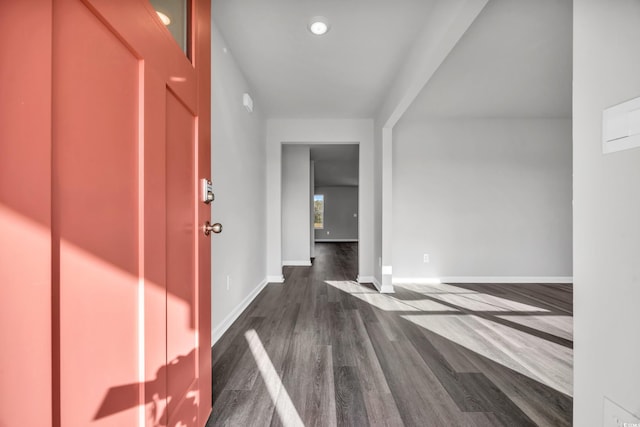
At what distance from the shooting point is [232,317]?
2359 millimetres

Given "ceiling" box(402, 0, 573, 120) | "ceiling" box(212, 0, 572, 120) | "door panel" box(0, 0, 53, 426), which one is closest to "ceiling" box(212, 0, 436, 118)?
"ceiling" box(212, 0, 572, 120)

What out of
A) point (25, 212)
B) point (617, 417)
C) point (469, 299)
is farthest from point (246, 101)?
point (469, 299)

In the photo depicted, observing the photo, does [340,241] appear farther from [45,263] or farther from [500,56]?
[45,263]

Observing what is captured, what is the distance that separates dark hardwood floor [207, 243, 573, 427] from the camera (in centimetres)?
129

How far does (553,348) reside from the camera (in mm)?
1957

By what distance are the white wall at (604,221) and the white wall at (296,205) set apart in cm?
465

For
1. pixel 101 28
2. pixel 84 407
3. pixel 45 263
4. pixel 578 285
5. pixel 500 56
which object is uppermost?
pixel 500 56

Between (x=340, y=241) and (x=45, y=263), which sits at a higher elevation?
(x=45, y=263)

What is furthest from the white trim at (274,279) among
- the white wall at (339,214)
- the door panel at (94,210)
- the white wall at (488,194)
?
the white wall at (339,214)

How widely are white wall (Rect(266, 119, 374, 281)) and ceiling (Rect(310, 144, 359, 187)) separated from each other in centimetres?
74

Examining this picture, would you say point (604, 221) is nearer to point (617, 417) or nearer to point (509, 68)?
point (617, 417)

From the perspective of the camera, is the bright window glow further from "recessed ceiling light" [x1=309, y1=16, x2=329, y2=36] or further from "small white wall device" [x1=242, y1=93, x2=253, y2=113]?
"recessed ceiling light" [x1=309, y1=16, x2=329, y2=36]

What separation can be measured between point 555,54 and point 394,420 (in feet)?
10.5

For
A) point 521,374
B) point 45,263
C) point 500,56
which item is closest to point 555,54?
point 500,56
